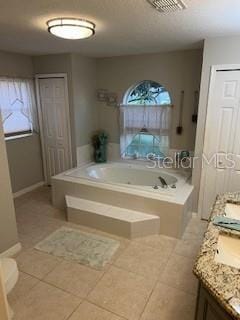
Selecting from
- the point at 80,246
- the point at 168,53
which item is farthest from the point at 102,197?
the point at 168,53

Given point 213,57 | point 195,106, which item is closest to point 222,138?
point 195,106

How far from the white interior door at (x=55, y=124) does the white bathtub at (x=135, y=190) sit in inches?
19.7

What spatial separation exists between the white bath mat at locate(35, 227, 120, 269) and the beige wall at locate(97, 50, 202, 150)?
1987 mm

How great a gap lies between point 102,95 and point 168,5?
2.56 meters

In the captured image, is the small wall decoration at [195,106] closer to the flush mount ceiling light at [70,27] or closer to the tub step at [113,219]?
the tub step at [113,219]

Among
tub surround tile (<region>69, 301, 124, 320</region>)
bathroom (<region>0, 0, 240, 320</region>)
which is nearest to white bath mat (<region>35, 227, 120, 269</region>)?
bathroom (<region>0, 0, 240, 320</region>)

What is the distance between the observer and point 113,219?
111 inches

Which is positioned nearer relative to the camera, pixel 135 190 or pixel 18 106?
pixel 135 190

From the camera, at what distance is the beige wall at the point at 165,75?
3429 mm

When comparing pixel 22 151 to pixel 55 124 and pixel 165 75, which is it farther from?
pixel 165 75

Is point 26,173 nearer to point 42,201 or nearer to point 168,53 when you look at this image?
point 42,201

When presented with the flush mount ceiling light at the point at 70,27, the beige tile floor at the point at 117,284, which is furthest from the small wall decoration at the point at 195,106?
the flush mount ceiling light at the point at 70,27

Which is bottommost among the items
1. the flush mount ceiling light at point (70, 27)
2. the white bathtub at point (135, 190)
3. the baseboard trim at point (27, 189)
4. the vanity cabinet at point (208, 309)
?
the baseboard trim at point (27, 189)

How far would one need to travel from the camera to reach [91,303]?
1901 millimetres
